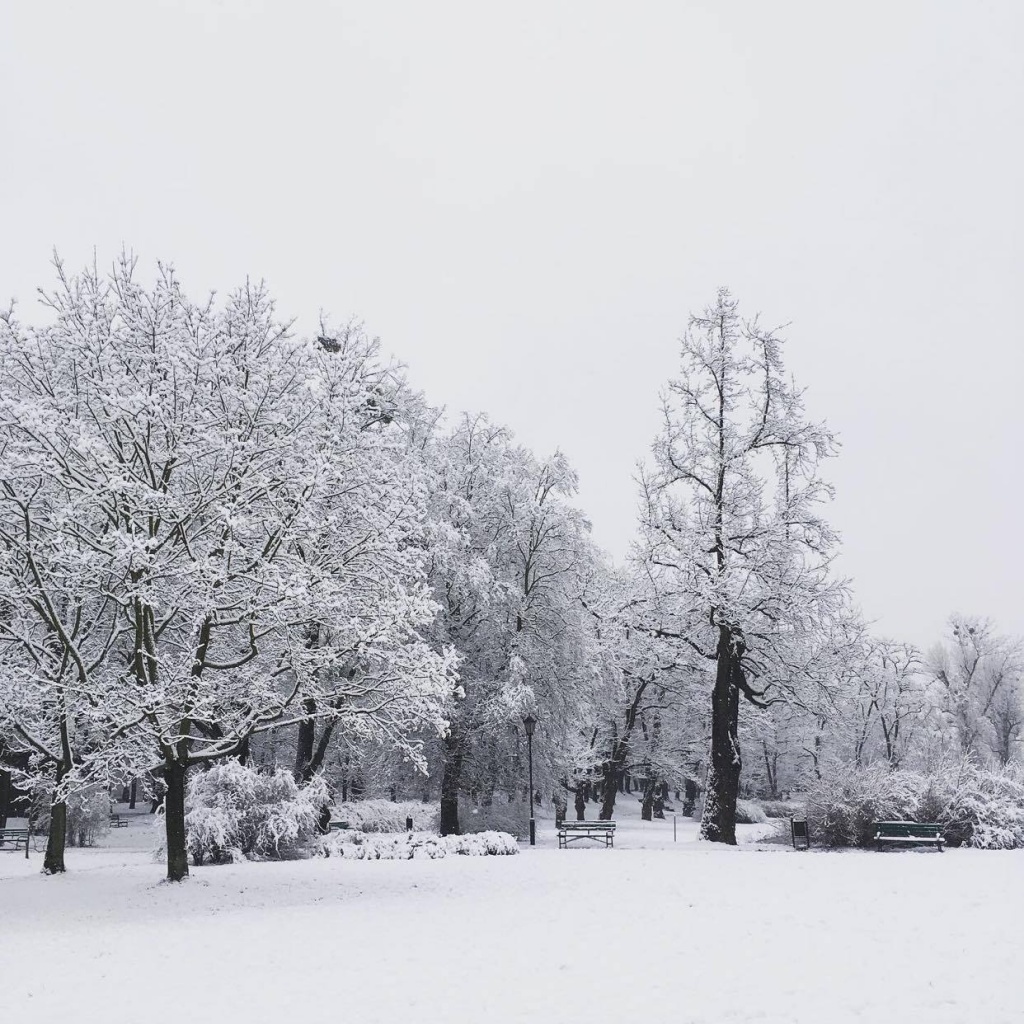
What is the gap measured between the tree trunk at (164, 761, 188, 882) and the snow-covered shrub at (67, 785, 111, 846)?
1290cm

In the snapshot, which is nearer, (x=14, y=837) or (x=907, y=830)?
(x=907, y=830)

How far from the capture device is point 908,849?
21344mm

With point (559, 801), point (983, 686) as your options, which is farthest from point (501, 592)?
point (983, 686)

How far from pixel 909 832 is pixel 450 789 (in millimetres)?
12429

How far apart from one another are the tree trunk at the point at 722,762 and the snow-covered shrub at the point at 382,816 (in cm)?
971

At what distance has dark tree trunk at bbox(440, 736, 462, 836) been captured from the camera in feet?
84.7

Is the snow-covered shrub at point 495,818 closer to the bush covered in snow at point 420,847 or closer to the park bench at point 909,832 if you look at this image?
the bush covered in snow at point 420,847

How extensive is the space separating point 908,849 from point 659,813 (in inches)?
1342

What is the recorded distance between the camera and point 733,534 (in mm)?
24453

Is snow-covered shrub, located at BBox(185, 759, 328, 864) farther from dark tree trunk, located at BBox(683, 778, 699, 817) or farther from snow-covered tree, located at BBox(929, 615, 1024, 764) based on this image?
snow-covered tree, located at BBox(929, 615, 1024, 764)

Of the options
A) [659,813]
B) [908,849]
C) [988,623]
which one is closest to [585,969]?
[908,849]

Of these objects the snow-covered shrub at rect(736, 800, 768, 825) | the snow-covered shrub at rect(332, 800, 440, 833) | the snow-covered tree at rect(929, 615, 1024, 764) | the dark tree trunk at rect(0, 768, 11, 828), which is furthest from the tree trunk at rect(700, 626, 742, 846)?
the snow-covered tree at rect(929, 615, 1024, 764)

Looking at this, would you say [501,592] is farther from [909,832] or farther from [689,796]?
[689,796]

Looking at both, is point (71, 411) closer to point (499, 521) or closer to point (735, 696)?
point (499, 521)
